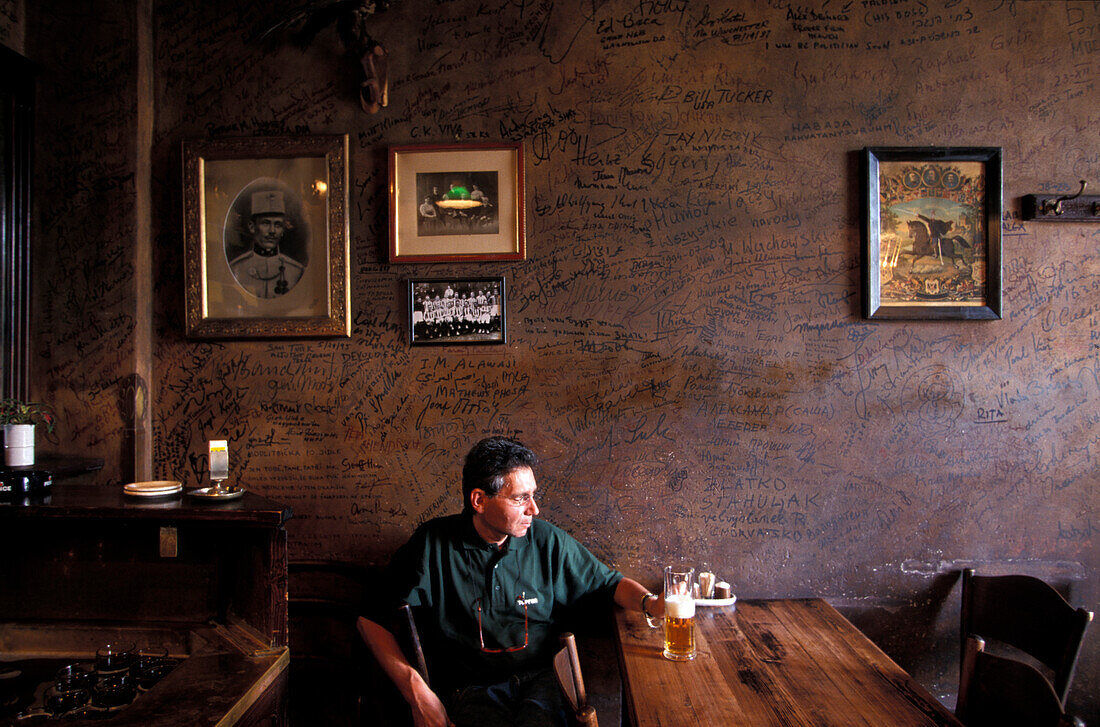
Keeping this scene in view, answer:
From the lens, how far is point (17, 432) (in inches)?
93.5

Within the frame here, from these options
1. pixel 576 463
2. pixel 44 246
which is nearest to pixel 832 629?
pixel 576 463

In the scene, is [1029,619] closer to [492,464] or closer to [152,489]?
[492,464]

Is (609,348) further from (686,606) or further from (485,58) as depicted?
(485,58)

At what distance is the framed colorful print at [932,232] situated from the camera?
268cm

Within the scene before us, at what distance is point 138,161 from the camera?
9.05 ft

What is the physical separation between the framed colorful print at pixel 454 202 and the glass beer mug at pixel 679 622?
156 cm

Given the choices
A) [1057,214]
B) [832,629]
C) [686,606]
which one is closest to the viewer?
[686,606]

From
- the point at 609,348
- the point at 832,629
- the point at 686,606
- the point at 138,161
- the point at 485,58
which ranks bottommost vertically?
the point at 832,629

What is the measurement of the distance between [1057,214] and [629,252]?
1.87m

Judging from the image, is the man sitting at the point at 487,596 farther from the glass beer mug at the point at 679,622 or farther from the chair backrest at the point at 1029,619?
the chair backrest at the point at 1029,619

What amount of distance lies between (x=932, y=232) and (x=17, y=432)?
12.7 feet

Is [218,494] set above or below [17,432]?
below

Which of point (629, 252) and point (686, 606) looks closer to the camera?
point (686, 606)

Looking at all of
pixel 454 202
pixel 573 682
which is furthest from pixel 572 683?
pixel 454 202
